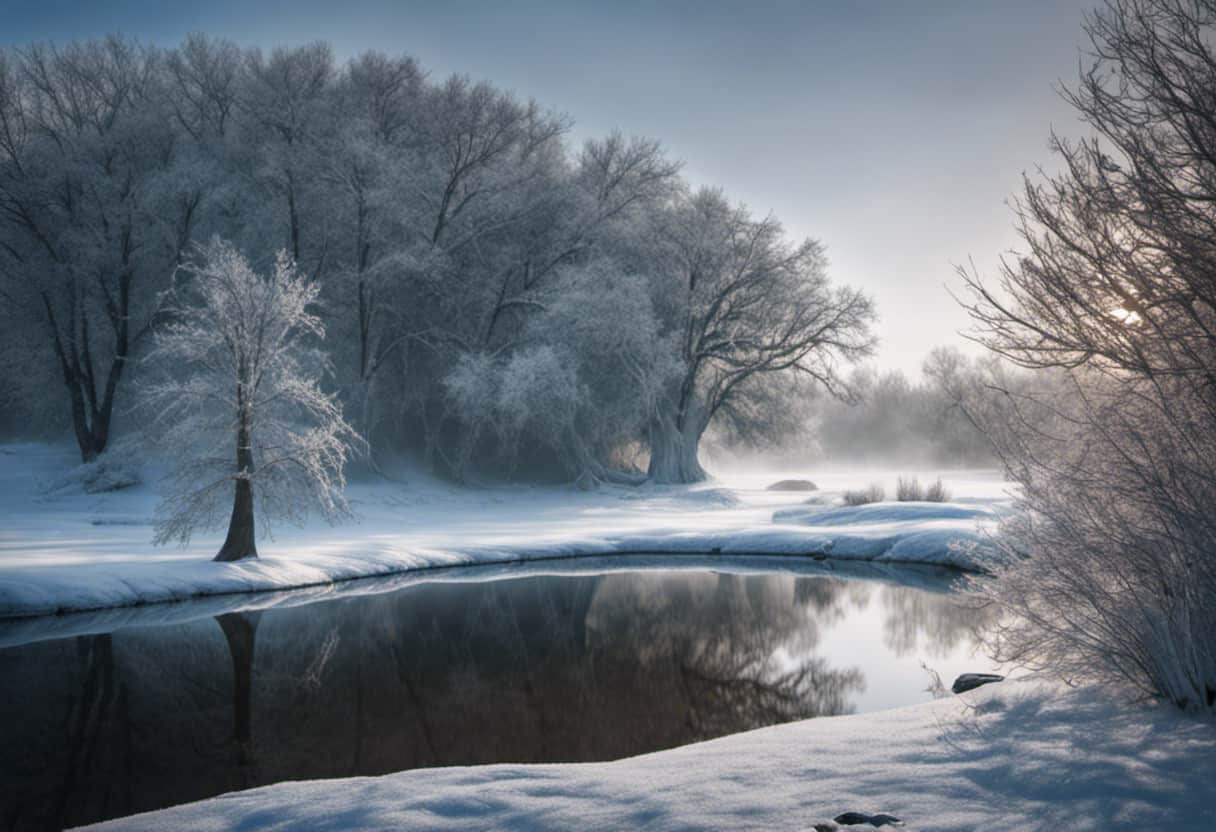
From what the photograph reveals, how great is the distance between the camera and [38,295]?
29.5 m

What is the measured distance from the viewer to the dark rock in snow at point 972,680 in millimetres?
7848

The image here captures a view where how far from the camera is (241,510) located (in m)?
15.9

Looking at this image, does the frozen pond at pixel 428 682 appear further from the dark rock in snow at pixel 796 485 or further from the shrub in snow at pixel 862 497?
the dark rock in snow at pixel 796 485

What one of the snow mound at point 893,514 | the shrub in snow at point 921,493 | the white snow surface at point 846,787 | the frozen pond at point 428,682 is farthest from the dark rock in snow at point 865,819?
the shrub in snow at point 921,493

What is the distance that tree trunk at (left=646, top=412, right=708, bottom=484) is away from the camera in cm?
3612

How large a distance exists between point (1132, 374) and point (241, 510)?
1509 cm

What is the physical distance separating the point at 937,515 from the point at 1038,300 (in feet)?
56.4

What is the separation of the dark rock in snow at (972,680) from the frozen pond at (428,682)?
103 centimetres

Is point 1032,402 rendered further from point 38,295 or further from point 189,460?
point 38,295

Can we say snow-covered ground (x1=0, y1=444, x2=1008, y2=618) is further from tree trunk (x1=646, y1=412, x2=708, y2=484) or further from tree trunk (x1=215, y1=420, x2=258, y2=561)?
tree trunk (x1=646, y1=412, x2=708, y2=484)

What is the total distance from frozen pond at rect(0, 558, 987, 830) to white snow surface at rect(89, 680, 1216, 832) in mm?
1535

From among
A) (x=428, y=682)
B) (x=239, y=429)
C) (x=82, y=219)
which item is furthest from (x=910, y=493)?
(x=82, y=219)

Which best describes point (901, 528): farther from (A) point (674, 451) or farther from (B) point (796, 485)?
(B) point (796, 485)

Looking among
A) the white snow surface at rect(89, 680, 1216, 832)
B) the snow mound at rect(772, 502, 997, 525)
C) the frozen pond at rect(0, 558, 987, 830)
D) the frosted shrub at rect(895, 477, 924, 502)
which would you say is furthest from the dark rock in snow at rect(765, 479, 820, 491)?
the white snow surface at rect(89, 680, 1216, 832)
